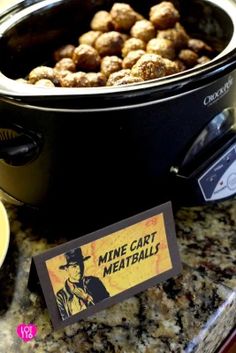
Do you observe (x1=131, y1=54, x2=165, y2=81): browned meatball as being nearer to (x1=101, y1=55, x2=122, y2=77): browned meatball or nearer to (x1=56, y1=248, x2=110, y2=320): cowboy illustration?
(x1=101, y1=55, x2=122, y2=77): browned meatball

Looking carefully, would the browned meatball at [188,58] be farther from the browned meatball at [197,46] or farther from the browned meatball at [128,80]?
the browned meatball at [128,80]

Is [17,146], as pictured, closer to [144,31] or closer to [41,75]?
[41,75]

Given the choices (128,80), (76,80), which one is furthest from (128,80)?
(76,80)

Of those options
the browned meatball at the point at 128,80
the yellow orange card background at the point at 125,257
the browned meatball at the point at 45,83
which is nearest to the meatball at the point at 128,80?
the browned meatball at the point at 128,80

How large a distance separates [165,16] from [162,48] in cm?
9

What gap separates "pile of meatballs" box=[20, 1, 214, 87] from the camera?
98cm

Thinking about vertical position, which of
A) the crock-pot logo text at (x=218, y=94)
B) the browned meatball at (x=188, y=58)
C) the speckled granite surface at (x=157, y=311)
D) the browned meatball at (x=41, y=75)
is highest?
the browned meatball at (x=41, y=75)

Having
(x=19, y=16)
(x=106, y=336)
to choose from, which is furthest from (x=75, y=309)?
(x=19, y=16)

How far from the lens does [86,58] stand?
3.47 ft

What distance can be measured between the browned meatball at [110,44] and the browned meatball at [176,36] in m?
0.08

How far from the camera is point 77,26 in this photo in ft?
3.93

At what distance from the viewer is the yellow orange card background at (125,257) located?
0.85 meters

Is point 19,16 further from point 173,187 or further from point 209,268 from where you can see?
point 209,268

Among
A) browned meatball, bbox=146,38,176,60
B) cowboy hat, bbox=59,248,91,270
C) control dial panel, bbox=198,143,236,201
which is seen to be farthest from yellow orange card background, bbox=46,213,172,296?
browned meatball, bbox=146,38,176,60
